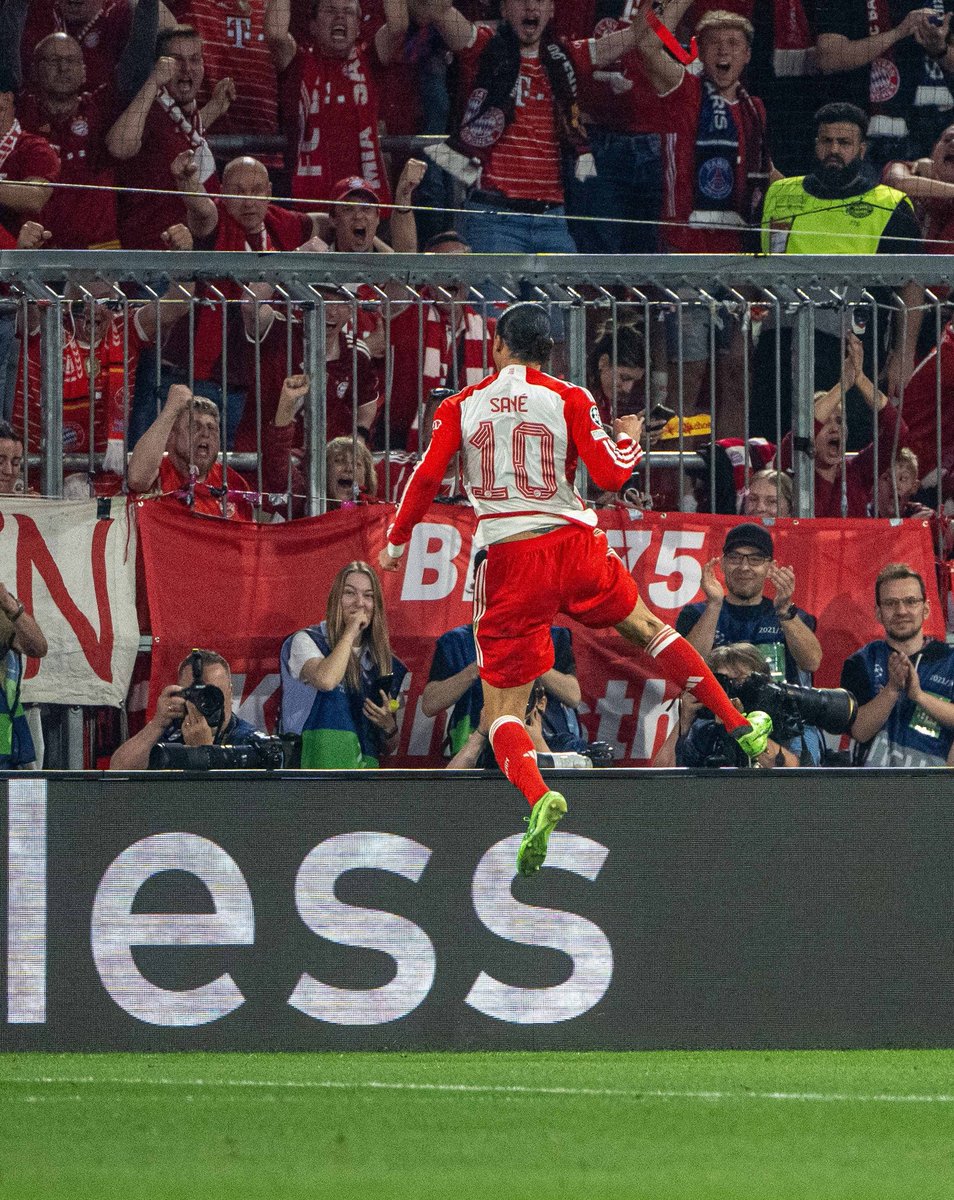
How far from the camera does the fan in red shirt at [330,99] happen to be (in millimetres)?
Result: 11133

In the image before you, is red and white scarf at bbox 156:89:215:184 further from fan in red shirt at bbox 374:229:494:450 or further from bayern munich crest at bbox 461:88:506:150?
fan in red shirt at bbox 374:229:494:450

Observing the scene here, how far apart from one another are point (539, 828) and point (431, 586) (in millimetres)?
2395

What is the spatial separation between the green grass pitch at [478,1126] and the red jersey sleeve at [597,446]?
2.09 metres

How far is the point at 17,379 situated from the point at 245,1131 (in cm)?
471

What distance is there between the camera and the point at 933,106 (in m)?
11.9

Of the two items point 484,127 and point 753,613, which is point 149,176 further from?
point 753,613

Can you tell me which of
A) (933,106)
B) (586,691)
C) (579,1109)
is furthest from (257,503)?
(933,106)

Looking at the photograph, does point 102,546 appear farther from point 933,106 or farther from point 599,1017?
point 933,106

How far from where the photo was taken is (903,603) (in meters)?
8.35

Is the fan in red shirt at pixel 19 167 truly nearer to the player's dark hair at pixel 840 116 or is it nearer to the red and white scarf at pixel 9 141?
the red and white scarf at pixel 9 141

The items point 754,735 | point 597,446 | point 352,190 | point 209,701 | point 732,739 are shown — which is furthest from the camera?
point 352,190

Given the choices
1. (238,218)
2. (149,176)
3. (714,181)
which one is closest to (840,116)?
(714,181)

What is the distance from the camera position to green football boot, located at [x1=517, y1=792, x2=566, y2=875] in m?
6.44

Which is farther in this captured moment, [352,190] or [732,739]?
[352,190]
